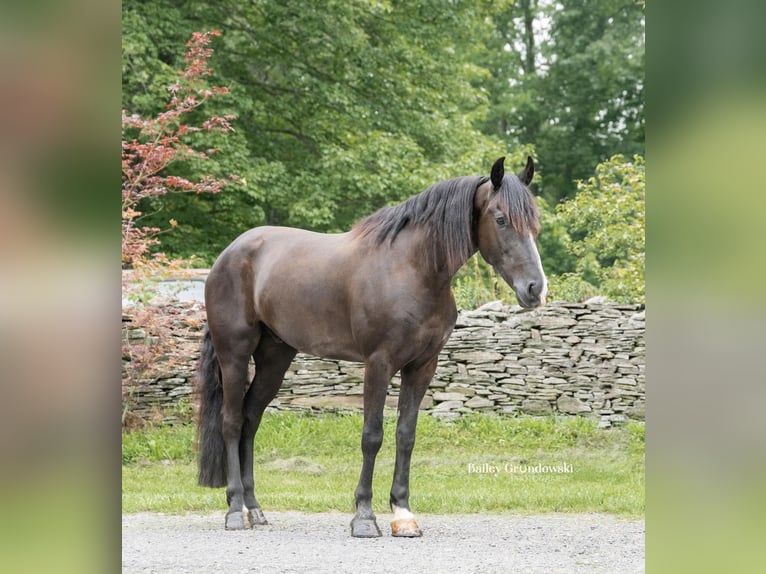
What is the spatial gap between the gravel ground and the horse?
25cm

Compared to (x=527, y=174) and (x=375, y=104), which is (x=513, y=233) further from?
(x=375, y=104)

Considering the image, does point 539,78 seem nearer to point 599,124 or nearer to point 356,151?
point 599,124

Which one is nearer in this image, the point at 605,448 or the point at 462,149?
the point at 605,448

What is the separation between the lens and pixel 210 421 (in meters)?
5.17

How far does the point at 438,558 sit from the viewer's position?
4.10m

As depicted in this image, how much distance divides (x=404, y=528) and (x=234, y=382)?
4.38 ft

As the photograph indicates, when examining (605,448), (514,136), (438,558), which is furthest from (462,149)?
(438,558)

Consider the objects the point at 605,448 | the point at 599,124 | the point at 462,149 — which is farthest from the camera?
the point at 599,124

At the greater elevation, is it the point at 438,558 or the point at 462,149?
the point at 462,149

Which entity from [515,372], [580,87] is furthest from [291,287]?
[580,87]
